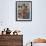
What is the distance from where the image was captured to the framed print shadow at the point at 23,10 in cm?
314

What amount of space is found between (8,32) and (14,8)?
0.71 meters

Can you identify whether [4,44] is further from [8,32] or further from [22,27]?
[22,27]

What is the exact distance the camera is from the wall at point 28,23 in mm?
3115

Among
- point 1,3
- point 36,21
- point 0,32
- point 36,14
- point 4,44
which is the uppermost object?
point 1,3

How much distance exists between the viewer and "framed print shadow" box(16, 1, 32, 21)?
314 cm

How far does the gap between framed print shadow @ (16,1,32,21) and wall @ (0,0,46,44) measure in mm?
88

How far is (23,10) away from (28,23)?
15.8 inches

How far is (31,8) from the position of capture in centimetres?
314

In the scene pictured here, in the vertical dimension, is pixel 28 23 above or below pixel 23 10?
below

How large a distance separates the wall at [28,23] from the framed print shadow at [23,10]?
0.29ft

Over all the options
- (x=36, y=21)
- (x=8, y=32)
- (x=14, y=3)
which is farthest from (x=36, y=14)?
(x=8, y=32)

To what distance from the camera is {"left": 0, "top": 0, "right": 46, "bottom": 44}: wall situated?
10.2 feet

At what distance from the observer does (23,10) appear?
316 cm

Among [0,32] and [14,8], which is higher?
[14,8]
